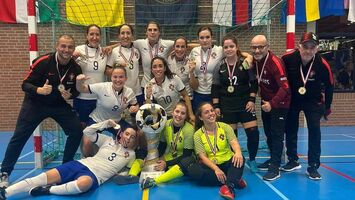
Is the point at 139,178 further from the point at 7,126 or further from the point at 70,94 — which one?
the point at 7,126

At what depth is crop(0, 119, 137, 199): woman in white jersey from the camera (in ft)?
12.6

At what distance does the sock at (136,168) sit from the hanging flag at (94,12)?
5.57 m

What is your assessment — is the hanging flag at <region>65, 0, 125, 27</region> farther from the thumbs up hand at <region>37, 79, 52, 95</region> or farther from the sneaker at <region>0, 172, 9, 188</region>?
the sneaker at <region>0, 172, 9, 188</region>

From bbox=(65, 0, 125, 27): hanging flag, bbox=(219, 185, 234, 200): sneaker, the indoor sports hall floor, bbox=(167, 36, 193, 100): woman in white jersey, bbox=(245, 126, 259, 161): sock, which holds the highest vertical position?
bbox=(65, 0, 125, 27): hanging flag

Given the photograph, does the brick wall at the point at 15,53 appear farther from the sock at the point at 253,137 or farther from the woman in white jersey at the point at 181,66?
the sock at the point at 253,137

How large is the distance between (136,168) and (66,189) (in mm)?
1042

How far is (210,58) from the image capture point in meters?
5.02

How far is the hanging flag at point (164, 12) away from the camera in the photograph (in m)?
9.18

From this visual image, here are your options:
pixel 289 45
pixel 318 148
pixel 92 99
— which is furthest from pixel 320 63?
pixel 92 99

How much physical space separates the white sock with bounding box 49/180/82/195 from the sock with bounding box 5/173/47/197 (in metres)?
0.18

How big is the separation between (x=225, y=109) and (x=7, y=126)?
801cm

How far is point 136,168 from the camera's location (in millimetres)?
4559

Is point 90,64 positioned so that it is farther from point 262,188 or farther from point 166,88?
point 262,188

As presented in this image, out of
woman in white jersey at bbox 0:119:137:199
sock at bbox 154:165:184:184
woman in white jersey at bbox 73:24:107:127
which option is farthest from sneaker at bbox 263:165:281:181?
woman in white jersey at bbox 73:24:107:127
